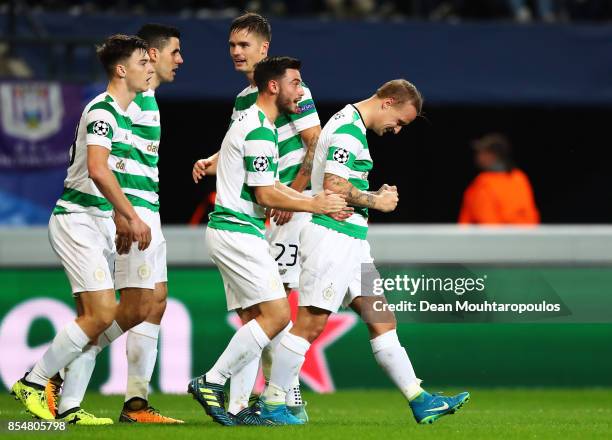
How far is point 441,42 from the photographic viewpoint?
1434 centimetres

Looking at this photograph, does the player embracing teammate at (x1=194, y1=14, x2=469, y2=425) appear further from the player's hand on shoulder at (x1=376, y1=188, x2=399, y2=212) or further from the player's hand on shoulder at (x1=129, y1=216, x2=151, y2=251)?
the player's hand on shoulder at (x1=129, y1=216, x2=151, y2=251)

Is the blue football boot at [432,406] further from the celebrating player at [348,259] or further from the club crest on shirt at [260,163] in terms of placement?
the club crest on shirt at [260,163]

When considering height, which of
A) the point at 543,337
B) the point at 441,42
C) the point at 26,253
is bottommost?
the point at 543,337

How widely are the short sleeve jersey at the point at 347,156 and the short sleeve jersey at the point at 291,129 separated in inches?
22.6

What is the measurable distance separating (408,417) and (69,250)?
94.1 inches

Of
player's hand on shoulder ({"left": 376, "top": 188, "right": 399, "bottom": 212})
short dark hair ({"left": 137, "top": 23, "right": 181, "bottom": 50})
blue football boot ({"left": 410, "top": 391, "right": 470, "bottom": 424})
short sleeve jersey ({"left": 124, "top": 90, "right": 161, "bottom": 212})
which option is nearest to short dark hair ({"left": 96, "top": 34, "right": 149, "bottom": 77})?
short sleeve jersey ({"left": 124, "top": 90, "right": 161, "bottom": 212})

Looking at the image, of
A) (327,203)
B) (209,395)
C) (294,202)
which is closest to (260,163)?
(294,202)

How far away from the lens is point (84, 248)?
760cm

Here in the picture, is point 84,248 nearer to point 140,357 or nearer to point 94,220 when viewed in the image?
point 94,220

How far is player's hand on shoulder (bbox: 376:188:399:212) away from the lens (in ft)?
24.6

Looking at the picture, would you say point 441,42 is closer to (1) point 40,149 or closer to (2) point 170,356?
(1) point 40,149

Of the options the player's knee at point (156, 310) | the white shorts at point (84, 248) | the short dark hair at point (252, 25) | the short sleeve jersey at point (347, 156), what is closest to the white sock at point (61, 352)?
the white shorts at point (84, 248)

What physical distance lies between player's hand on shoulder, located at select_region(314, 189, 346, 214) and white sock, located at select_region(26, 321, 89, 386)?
4.76 feet

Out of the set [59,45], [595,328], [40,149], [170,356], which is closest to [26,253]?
[170,356]
